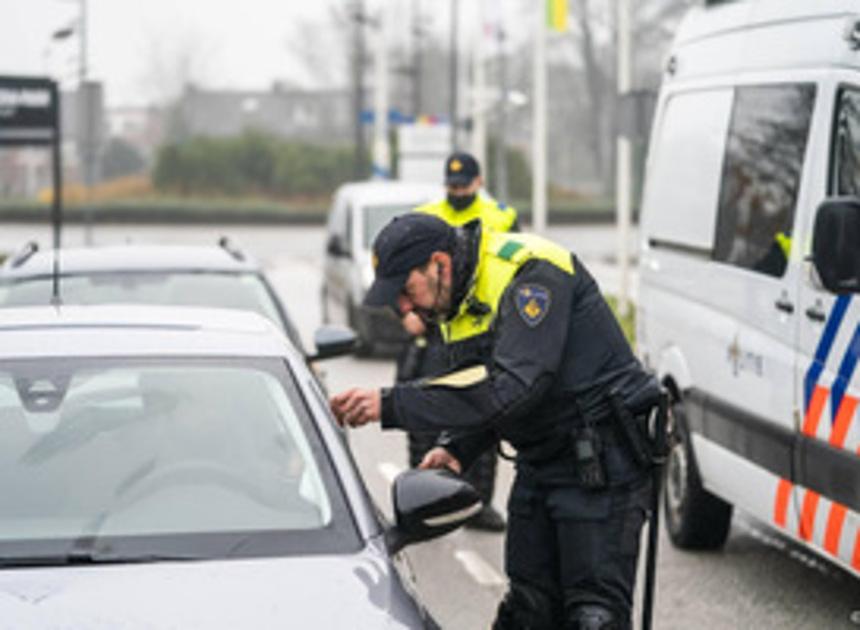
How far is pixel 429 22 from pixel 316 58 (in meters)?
17.2

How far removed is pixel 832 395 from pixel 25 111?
21.5 m

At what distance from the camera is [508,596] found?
480 centimetres

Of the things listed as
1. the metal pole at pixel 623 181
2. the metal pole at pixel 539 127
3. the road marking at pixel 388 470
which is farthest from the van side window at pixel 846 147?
the metal pole at pixel 539 127

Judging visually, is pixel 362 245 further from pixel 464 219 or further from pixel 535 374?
pixel 535 374

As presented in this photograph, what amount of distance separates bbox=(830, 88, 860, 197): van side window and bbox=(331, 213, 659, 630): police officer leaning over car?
6.35 feet

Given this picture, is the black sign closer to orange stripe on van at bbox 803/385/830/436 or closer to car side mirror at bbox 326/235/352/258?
car side mirror at bbox 326/235/352/258

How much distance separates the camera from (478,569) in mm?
8117

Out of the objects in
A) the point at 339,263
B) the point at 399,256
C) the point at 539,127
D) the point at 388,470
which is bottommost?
the point at 388,470

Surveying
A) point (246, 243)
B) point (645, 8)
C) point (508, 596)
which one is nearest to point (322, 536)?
point (508, 596)

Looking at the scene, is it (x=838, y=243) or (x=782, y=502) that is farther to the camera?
(x=782, y=502)

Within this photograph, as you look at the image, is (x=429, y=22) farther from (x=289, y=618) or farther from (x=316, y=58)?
(x=289, y=618)

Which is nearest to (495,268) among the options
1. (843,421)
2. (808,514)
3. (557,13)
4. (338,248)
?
(843,421)

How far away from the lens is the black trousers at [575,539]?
4.63 m

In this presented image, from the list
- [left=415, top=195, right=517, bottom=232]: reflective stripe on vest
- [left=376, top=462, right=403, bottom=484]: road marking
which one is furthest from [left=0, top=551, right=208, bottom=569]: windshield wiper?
[left=376, top=462, right=403, bottom=484]: road marking
